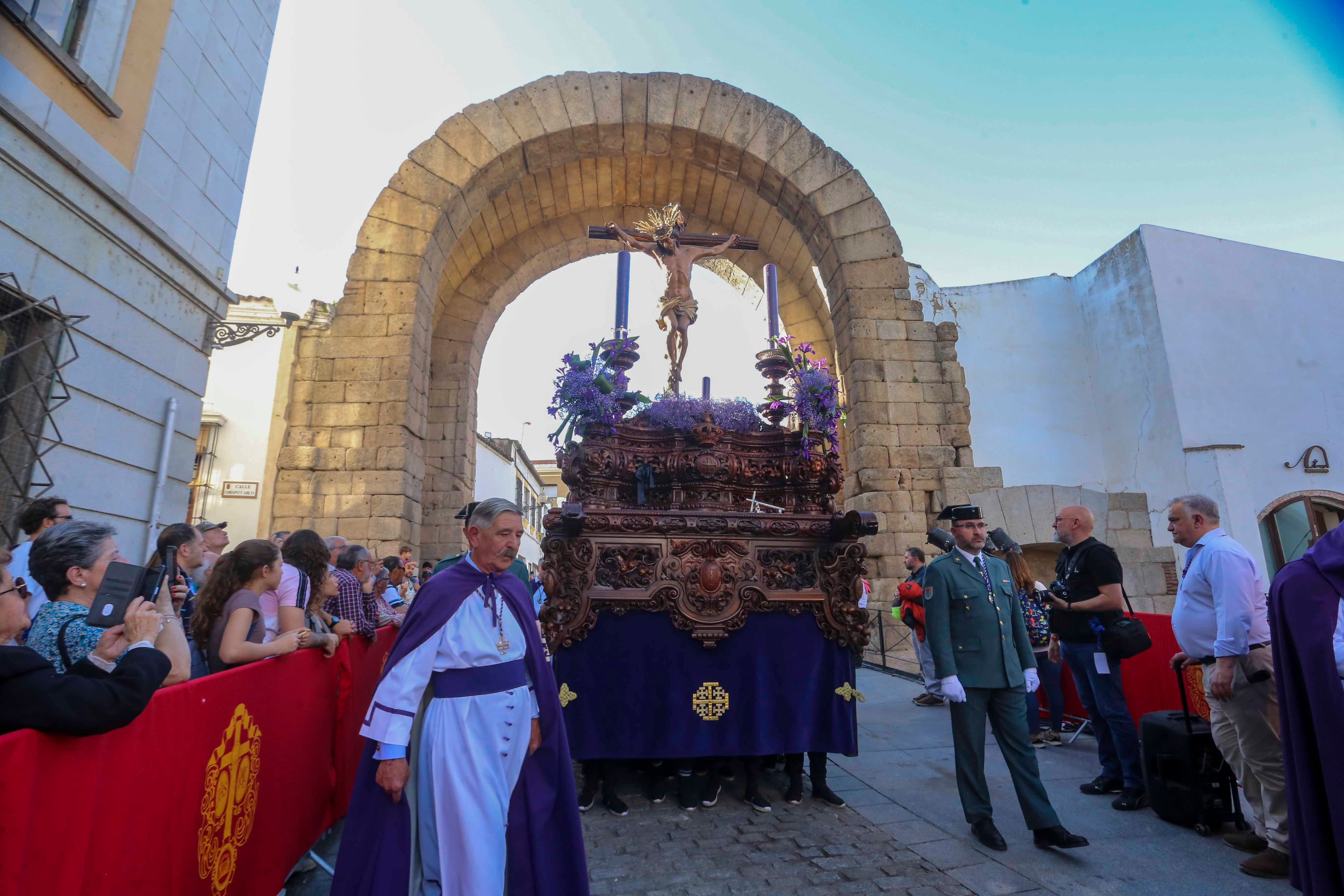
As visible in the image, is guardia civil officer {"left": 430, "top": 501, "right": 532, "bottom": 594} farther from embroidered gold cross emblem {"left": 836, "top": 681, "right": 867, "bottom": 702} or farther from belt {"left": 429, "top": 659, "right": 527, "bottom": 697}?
embroidered gold cross emblem {"left": 836, "top": 681, "right": 867, "bottom": 702}

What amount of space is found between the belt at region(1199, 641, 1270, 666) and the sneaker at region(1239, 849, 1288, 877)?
0.82 metres

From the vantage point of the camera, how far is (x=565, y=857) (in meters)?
2.58

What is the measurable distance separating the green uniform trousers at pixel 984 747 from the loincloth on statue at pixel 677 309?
3.59 m

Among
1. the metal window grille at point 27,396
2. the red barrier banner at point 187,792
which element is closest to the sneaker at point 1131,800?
the red barrier banner at point 187,792

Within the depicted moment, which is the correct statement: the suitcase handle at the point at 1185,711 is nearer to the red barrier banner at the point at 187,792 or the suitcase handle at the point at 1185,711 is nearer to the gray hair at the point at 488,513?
the gray hair at the point at 488,513

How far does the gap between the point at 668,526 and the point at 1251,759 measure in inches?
123

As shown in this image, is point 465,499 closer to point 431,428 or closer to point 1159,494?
point 431,428

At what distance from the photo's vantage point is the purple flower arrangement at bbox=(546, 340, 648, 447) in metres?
4.58

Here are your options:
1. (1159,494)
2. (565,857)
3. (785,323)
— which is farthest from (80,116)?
(1159,494)

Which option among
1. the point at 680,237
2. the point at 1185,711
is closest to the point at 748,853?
the point at 1185,711

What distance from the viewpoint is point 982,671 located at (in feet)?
11.8

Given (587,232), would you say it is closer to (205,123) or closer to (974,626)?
(205,123)

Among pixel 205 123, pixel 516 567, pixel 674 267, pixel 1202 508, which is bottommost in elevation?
pixel 516 567

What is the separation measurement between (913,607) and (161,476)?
23.2 feet
